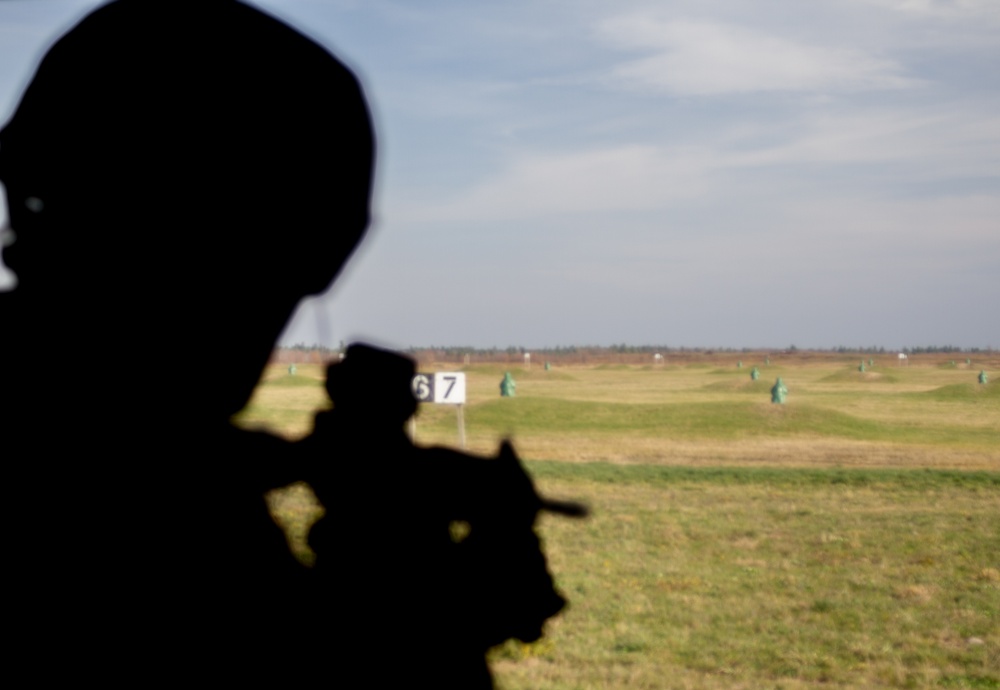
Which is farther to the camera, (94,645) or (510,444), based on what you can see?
(510,444)

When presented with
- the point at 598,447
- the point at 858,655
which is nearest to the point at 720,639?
the point at 858,655

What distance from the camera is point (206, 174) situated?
113 centimetres

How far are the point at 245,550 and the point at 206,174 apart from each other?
0.39m

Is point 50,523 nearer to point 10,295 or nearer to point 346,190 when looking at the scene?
point 10,295

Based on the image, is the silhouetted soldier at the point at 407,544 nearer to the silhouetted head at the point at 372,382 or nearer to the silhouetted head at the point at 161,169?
the silhouetted head at the point at 372,382

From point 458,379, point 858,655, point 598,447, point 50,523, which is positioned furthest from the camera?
point 598,447

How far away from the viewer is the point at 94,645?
1.06 meters

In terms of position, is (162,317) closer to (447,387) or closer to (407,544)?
(407,544)

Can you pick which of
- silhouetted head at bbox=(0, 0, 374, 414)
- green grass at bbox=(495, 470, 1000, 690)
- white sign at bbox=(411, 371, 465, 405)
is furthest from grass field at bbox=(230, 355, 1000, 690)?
white sign at bbox=(411, 371, 465, 405)

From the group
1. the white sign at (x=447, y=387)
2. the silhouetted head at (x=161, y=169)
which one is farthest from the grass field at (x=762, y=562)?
the white sign at (x=447, y=387)

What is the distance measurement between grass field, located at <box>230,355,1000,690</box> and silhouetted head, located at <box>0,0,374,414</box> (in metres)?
Result: 0.15

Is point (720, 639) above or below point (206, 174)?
below

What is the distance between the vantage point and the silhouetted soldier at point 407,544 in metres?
1.25

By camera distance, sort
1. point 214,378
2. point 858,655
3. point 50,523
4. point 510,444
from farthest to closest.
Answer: point 858,655 → point 510,444 → point 214,378 → point 50,523
